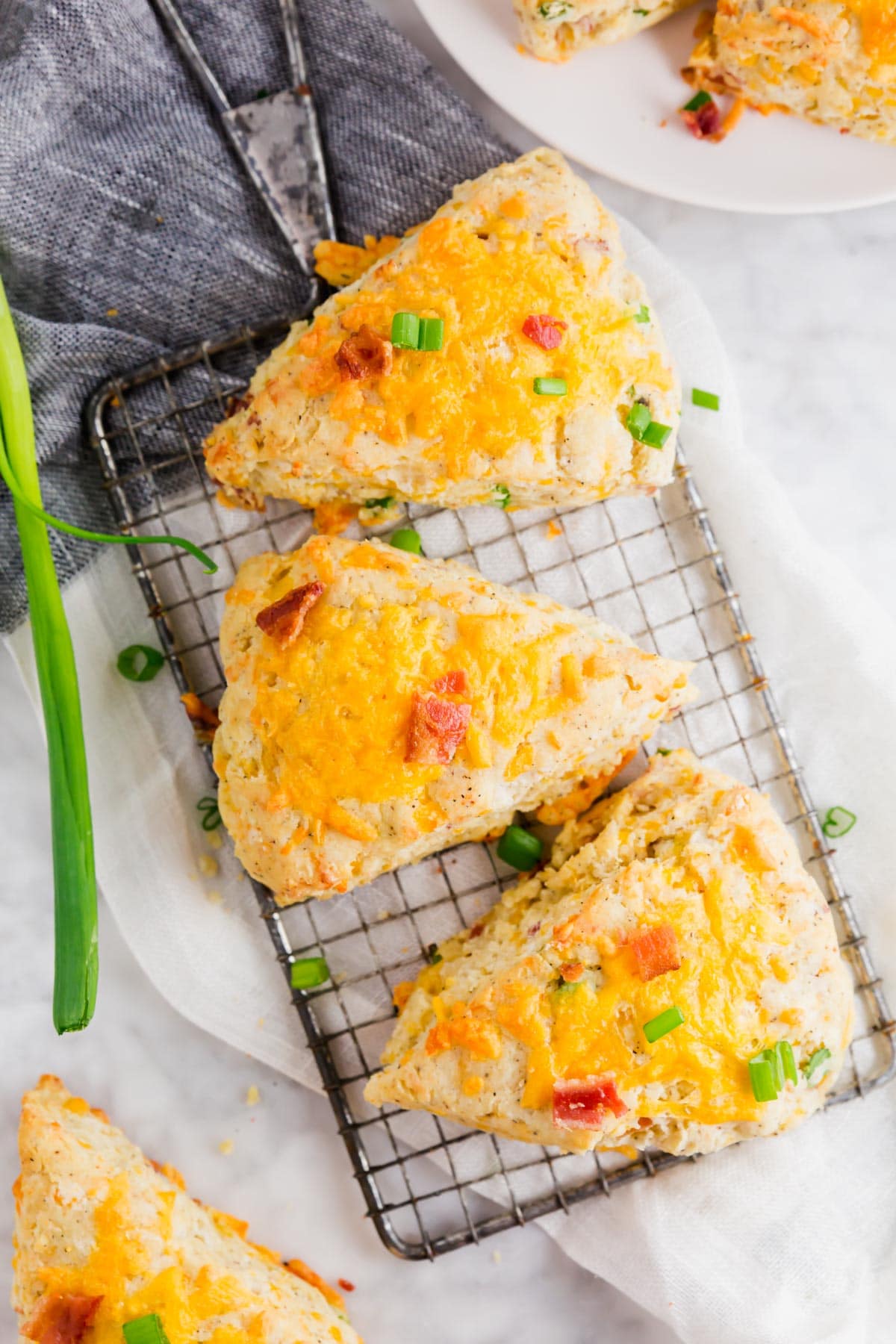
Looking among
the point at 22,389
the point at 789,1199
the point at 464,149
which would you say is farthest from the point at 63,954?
the point at 464,149

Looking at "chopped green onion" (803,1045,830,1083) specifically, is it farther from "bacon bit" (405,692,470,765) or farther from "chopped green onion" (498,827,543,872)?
"bacon bit" (405,692,470,765)

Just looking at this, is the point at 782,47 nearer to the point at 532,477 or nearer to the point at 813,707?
Answer: the point at 532,477

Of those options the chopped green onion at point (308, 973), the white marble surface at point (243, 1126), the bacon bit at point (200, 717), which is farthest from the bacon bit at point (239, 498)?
the chopped green onion at point (308, 973)

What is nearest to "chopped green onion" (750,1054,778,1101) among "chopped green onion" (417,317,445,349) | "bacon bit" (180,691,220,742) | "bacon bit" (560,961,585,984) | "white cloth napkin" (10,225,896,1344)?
"bacon bit" (560,961,585,984)

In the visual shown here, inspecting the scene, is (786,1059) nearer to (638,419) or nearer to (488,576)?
(488,576)

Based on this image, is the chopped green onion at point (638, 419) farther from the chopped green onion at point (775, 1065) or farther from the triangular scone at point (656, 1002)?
the chopped green onion at point (775, 1065)
